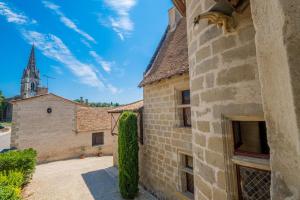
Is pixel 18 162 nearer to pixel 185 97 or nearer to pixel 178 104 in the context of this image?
pixel 178 104

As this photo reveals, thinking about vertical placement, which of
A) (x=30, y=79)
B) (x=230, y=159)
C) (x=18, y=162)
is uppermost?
(x=30, y=79)

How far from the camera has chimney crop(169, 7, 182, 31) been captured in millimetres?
8925

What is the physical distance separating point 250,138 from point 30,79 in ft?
212

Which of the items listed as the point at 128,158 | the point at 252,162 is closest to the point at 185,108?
the point at 128,158

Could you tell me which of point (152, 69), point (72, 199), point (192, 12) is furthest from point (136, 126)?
point (192, 12)

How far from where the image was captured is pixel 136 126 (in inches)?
343

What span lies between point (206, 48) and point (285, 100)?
64.4 inches

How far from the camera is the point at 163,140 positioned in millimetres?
7414

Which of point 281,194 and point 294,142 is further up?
point 294,142

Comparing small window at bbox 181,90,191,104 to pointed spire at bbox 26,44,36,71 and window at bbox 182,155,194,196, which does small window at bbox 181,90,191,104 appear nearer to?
window at bbox 182,155,194,196

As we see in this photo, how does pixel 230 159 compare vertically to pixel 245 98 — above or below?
below

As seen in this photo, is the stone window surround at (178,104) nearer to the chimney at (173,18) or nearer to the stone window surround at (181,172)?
the stone window surround at (181,172)

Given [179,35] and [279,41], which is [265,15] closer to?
[279,41]

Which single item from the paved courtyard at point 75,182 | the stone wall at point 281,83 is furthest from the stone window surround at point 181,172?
the stone wall at point 281,83
